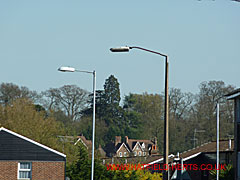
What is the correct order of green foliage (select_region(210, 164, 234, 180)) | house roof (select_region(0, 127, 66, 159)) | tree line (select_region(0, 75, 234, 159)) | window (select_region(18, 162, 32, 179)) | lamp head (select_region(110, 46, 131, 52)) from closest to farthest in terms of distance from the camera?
lamp head (select_region(110, 46, 131, 52)) → green foliage (select_region(210, 164, 234, 180)) → window (select_region(18, 162, 32, 179)) → house roof (select_region(0, 127, 66, 159)) → tree line (select_region(0, 75, 234, 159))

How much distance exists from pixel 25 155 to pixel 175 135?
35641mm

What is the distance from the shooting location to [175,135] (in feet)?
224

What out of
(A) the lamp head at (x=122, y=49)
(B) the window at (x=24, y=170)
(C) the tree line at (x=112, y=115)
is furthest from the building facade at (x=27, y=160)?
(A) the lamp head at (x=122, y=49)

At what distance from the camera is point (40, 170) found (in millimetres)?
35562

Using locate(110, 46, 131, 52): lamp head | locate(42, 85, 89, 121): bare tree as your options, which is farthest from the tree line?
locate(110, 46, 131, 52): lamp head

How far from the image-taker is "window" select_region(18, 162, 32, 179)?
35250mm

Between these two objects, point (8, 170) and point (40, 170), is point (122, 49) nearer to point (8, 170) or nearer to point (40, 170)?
point (40, 170)

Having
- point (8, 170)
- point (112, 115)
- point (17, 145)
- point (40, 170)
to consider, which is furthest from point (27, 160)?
point (112, 115)

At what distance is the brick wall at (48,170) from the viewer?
3544cm

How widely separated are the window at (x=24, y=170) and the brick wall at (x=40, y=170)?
0.91ft

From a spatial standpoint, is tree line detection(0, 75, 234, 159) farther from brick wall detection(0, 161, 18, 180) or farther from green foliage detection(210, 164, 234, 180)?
green foliage detection(210, 164, 234, 180)

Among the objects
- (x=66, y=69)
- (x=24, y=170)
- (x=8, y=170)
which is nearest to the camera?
(x=66, y=69)

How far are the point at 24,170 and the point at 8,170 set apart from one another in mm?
1130

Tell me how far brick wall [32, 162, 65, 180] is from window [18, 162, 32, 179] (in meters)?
0.32
